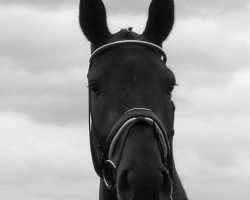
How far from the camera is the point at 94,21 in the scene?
379 inches

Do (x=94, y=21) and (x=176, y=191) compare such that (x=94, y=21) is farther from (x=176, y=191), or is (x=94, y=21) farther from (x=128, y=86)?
(x=176, y=191)

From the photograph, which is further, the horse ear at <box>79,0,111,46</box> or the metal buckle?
the horse ear at <box>79,0,111,46</box>

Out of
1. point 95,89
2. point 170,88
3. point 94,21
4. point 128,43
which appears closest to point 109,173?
point 95,89

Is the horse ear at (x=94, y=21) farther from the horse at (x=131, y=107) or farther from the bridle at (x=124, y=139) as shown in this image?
the bridle at (x=124, y=139)

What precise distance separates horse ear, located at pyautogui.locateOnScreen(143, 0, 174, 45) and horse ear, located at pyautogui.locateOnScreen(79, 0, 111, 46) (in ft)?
1.88

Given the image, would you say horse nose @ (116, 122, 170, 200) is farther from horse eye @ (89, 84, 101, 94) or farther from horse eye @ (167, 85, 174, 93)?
horse eye @ (89, 84, 101, 94)

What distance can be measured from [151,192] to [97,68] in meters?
2.07

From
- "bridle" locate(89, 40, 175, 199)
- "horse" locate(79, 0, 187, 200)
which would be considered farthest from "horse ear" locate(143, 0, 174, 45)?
"bridle" locate(89, 40, 175, 199)

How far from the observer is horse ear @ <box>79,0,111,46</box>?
9562 mm

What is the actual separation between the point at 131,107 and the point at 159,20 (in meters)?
1.97

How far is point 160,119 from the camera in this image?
27.0 ft

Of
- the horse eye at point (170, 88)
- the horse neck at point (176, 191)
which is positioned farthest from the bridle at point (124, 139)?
the horse eye at point (170, 88)

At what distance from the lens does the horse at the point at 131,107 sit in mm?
7488

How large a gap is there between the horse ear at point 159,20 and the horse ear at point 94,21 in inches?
22.6
